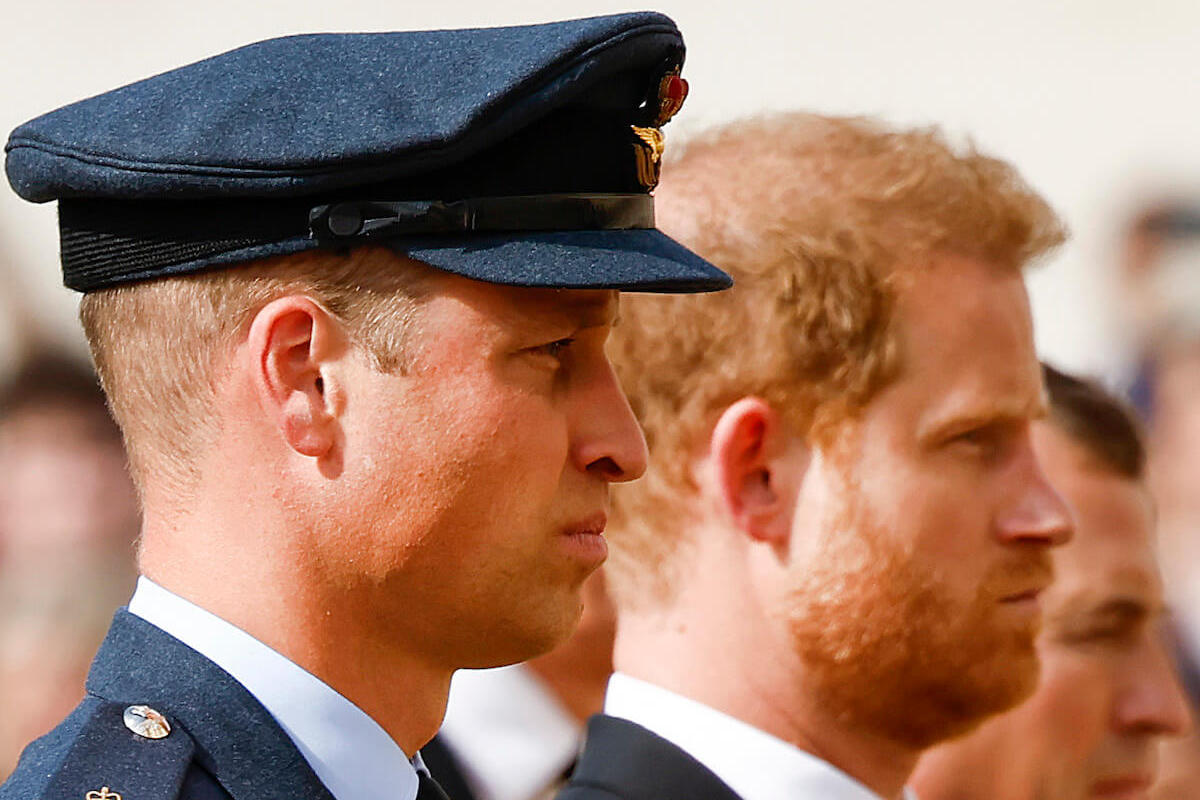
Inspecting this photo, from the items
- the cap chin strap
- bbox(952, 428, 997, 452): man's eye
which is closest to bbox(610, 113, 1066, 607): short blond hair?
bbox(952, 428, 997, 452): man's eye

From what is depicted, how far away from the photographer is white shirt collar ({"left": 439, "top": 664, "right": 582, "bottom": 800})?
15.0 ft

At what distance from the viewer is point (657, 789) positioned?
2.86 m

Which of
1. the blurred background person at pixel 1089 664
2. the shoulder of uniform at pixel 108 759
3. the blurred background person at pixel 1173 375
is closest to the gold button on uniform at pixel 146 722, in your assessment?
the shoulder of uniform at pixel 108 759

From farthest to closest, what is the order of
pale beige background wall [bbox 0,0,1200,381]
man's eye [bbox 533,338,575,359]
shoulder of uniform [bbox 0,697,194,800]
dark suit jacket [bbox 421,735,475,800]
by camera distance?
pale beige background wall [bbox 0,0,1200,381] → dark suit jacket [bbox 421,735,475,800] → man's eye [bbox 533,338,575,359] → shoulder of uniform [bbox 0,697,194,800]

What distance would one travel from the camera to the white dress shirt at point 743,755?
294 cm

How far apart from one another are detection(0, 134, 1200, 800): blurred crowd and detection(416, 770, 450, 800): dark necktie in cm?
149

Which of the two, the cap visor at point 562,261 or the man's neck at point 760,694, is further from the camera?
the man's neck at point 760,694

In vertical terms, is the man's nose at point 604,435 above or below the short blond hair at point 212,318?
below

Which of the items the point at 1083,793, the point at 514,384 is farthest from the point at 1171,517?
the point at 514,384

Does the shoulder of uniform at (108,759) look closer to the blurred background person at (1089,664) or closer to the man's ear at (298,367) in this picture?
the man's ear at (298,367)

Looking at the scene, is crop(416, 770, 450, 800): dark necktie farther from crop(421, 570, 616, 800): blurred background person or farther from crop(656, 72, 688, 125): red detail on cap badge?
crop(421, 570, 616, 800): blurred background person

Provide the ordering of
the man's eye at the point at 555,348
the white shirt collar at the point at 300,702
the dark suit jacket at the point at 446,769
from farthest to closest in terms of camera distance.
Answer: the dark suit jacket at the point at 446,769 → the man's eye at the point at 555,348 → the white shirt collar at the point at 300,702

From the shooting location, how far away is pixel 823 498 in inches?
117

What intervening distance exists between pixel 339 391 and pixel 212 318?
0.15 metres
